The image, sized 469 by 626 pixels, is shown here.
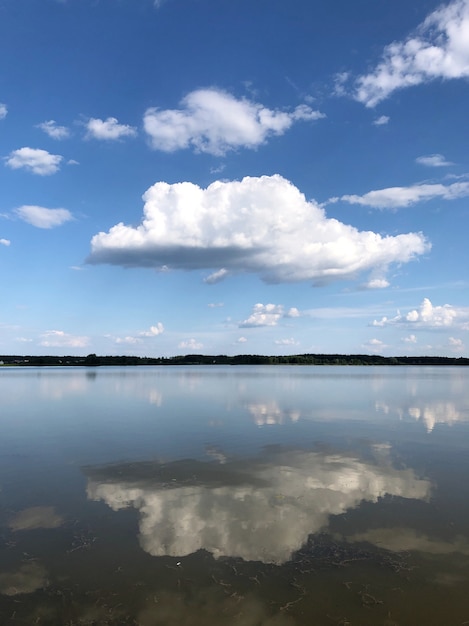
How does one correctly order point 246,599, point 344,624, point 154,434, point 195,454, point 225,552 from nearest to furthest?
point 344,624 < point 246,599 < point 225,552 < point 195,454 < point 154,434

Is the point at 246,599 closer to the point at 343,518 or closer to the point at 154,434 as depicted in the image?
the point at 343,518

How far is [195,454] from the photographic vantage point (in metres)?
19.9

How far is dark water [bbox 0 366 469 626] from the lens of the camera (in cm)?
793

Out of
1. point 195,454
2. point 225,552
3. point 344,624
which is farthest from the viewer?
point 195,454

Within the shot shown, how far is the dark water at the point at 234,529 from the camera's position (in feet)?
26.0

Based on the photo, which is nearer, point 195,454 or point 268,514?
point 268,514

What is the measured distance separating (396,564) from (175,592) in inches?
182

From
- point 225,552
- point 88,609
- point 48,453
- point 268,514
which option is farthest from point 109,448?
point 88,609

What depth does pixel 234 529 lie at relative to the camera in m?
11.3

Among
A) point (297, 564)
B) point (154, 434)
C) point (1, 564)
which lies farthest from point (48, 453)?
point (297, 564)

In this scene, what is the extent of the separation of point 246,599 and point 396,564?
11.3ft

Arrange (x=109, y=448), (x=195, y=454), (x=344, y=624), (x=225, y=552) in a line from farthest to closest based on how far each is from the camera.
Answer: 1. (x=109, y=448)
2. (x=195, y=454)
3. (x=225, y=552)
4. (x=344, y=624)

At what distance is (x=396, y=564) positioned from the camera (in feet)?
30.9

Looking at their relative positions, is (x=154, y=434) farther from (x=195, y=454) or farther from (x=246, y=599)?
(x=246, y=599)
